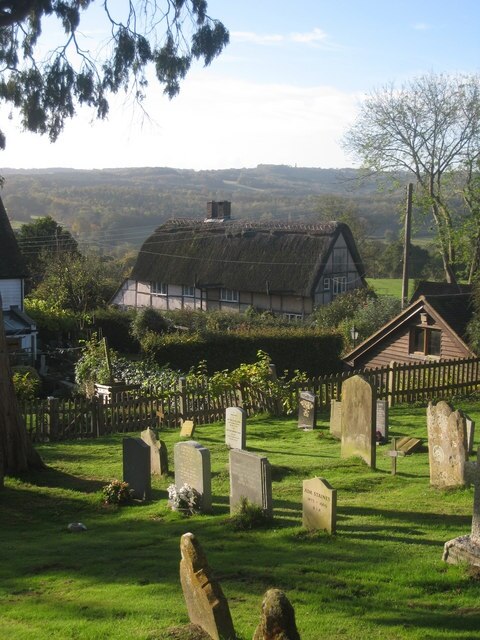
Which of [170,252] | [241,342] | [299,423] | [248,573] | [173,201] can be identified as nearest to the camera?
[248,573]

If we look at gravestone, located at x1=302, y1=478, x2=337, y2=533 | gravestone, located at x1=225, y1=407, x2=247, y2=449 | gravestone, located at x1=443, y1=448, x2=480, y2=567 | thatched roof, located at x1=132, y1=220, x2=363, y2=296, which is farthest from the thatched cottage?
gravestone, located at x1=443, y1=448, x2=480, y2=567

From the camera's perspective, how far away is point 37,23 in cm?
1611

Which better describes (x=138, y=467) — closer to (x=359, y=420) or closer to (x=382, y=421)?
(x=359, y=420)

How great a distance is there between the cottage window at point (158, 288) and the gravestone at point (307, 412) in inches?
1613

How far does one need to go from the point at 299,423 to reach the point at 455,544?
1242 cm

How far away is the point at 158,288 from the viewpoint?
62.5 m

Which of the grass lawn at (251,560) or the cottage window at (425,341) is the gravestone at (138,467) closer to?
the grass lawn at (251,560)

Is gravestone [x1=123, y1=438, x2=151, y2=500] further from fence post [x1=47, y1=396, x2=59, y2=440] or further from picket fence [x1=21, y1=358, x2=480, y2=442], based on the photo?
fence post [x1=47, y1=396, x2=59, y2=440]

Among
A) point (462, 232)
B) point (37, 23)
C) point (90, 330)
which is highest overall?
point (37, 23)

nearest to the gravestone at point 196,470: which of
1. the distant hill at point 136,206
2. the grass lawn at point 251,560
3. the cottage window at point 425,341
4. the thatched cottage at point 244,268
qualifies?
the grass lawn at point 251,560

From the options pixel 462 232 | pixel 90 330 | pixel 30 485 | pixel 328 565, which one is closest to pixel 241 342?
pixel 90 330

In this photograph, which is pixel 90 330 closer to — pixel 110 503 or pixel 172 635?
pixel 110 503

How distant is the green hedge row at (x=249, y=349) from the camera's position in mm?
36656

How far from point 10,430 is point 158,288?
47.1 m
